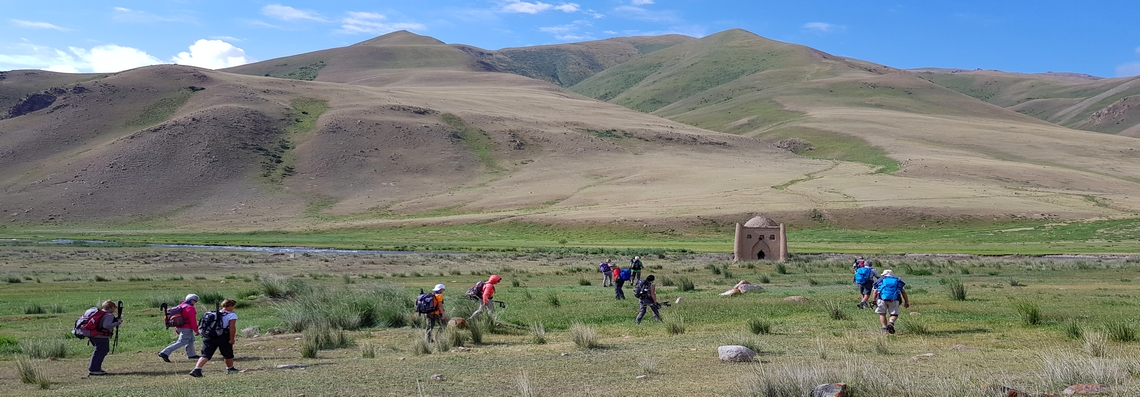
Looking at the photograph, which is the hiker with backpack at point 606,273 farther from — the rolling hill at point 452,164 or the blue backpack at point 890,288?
the rolling hill at point 452,164

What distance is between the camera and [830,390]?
9648 millimetres

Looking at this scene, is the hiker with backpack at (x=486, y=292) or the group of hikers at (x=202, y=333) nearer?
the group of hikers at (x=202, y=333)

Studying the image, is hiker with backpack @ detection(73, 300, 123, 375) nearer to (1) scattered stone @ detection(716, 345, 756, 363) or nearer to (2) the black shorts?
(2) the black shorts

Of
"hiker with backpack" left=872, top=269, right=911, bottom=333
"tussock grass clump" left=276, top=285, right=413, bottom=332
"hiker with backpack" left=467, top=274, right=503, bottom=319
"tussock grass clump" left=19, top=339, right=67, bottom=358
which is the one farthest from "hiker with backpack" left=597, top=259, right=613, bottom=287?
"tussock grass clump" left=19, top=339, right=67, bottom=358

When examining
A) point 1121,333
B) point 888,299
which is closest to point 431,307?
point 888,299

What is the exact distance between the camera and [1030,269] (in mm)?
41969

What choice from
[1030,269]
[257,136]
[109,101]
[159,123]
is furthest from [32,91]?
[1030,269]

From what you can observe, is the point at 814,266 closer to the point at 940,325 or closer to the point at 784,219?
the point at 940,325

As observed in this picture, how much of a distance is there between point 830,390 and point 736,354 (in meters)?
3.82

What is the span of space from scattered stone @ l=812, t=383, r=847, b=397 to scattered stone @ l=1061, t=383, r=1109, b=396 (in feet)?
7.80

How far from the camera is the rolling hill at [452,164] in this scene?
325ft

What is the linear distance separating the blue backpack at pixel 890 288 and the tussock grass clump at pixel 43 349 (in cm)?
1557

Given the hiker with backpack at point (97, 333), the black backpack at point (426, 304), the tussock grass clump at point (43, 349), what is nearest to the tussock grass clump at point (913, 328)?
the black backpack at point (426, 304)

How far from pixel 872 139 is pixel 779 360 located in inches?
6543
